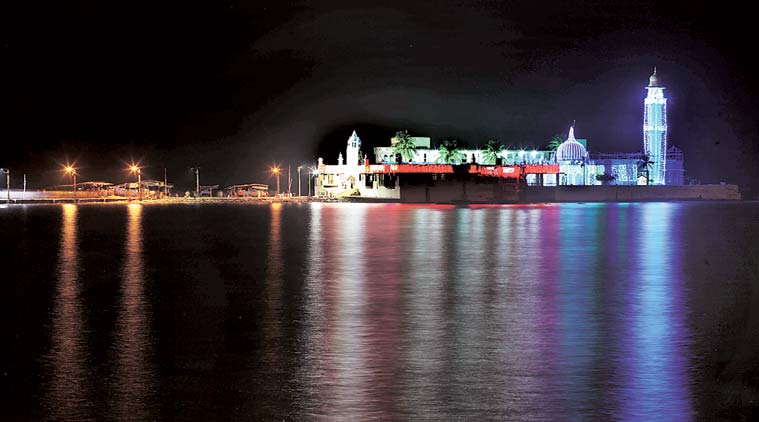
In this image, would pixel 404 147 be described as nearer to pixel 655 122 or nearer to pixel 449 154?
pixel 449 154

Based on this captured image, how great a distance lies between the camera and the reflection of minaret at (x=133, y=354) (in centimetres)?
1366

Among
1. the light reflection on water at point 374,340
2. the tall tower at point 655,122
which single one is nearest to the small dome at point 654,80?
the tall tower at point 655,122

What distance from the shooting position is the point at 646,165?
6619 inches

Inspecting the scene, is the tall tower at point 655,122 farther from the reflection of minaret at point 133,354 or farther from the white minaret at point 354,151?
the reflection of minaret at point 133,354

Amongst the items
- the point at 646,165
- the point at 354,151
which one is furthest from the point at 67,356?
the point at 646,165

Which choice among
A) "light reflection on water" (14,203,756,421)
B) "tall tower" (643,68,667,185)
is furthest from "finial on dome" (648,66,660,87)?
"light reflection on water" (14,203,756,421)

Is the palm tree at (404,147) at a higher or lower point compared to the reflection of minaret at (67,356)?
higher

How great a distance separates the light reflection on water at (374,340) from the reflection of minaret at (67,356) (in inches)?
1.9

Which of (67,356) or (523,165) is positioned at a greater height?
(523,165)

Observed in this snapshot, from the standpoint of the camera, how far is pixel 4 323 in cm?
2153

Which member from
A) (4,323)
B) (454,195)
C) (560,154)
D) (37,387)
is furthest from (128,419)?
(560,154)

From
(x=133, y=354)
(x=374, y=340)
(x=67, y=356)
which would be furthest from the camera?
(x=374, y=340)

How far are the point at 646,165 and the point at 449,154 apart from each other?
34.6m

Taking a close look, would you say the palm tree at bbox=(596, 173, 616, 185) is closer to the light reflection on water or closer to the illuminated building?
the illuminated building
